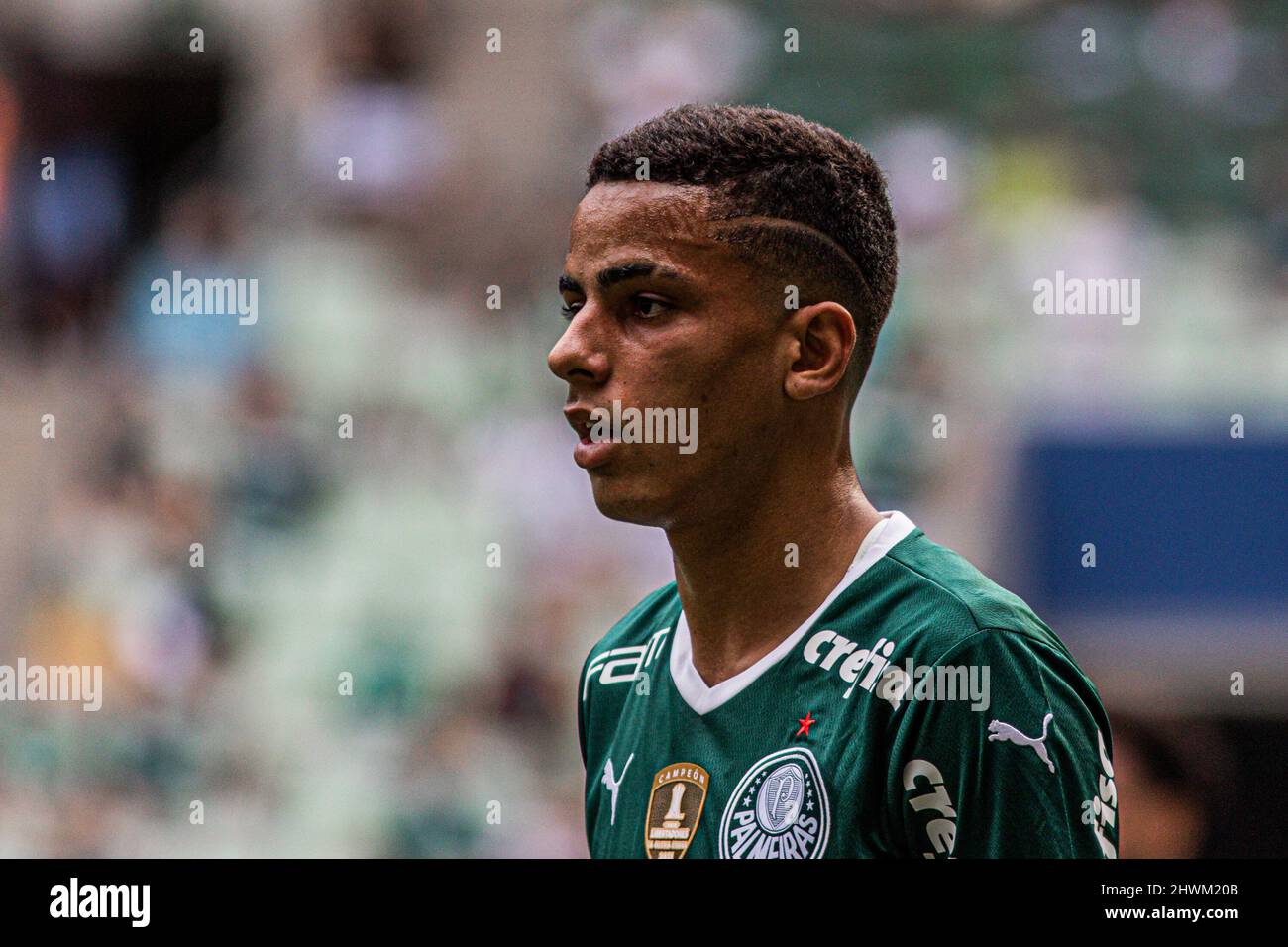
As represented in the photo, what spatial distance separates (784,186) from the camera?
114 inches

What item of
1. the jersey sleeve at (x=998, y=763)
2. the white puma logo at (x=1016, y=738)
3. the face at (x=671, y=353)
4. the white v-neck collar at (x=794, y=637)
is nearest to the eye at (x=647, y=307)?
the face at (x=671, y=353)

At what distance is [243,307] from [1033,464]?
4152mm

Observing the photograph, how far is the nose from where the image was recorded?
113 inches

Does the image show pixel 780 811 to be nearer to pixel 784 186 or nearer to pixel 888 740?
pixel 888 740

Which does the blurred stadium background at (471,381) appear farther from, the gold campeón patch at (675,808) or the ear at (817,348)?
the ear at (817,348)

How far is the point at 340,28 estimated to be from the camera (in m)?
9.23

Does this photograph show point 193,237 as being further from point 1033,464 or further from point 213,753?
point 1033,464

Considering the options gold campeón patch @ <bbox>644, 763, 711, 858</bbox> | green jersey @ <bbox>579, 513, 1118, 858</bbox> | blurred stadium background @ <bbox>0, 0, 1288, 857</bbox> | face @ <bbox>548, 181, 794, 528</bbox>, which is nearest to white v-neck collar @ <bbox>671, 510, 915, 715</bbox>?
green jersey @ <bbox>579, 513, 1118, 858</bbox>

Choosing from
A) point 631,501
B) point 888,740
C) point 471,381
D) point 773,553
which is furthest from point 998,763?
point 471,381

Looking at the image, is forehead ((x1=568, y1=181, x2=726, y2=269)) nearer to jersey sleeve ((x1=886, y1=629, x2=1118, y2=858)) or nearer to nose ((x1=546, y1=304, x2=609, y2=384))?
nose ((x1=546, y1=304, x2=609, y2=384))

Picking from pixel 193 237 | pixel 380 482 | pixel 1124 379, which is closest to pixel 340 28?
pixel 193 237

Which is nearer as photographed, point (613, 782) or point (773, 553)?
point (773, 553)

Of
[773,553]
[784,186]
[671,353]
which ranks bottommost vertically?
[773,553]

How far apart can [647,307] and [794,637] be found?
2.09 ft
